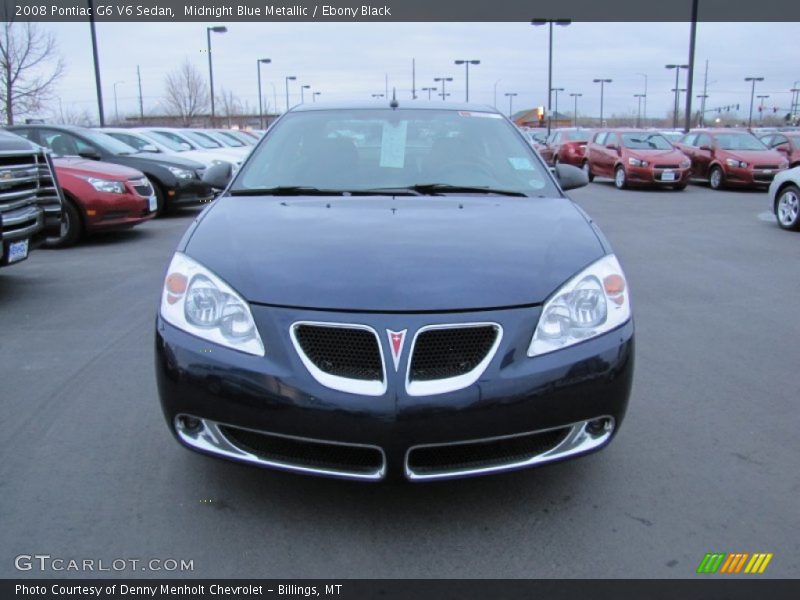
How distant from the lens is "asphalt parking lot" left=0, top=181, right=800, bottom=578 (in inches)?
98.2

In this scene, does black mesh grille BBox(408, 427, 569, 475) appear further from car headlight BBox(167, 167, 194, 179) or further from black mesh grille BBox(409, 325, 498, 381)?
car headlight BBox(167, 167, 194, 179)

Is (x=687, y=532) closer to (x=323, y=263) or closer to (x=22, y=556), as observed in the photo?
(x=323, y=263)

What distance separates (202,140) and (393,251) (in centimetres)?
1610

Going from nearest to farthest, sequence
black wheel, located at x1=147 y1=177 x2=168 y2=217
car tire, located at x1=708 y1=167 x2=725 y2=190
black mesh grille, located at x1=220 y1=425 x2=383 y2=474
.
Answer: black mesh grille, located at x1=220 y1=425 x2=383 y2=474
black wheel, located at x1=147 y1=177 x2=168 y2=217
car tire, located at x1=708 y1=167 x2=725 y2=190

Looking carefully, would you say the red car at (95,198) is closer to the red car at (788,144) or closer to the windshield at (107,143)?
the windshield at (107,143)

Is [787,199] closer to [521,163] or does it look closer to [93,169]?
[521,163]

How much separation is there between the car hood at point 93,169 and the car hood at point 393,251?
6.32 m

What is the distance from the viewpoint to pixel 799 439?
3.40 m

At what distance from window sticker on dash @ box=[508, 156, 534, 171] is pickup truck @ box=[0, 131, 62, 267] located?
4.06 m

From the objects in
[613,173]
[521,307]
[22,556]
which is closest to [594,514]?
[521,307]

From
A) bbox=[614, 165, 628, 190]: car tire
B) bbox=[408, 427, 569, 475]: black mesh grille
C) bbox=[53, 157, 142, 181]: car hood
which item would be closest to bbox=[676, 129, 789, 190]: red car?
bbox=[614, 165, 628, 190]: car tire

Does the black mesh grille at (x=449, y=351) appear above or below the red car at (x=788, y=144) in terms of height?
above

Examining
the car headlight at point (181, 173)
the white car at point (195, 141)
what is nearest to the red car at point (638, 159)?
the white car at point (195, 141)

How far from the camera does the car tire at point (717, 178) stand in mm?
17688
